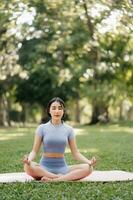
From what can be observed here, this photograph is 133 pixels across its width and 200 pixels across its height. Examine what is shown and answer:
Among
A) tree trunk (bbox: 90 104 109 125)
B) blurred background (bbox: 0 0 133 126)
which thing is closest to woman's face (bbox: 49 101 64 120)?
blurred background (bbox: 0 0 133 126)

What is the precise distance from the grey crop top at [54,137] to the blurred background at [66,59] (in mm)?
14232

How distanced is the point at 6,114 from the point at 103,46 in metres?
10.7

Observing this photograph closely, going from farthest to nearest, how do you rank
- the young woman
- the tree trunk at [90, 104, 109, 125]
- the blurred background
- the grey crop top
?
the tree trunk at [90, 104, 109, 125], the blurred background, the grey crop top, the young woman

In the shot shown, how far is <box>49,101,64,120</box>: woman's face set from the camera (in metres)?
7.26

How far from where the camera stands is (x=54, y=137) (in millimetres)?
7227

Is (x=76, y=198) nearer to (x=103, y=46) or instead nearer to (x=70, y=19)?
(x=70, y=19)

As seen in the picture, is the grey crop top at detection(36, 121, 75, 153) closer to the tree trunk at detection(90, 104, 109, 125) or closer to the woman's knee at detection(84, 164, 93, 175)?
the woman's knee at detection(84, 164, 93, 175)

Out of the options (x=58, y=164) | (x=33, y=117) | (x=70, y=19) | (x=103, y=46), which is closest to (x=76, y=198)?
(x=58, y=164)

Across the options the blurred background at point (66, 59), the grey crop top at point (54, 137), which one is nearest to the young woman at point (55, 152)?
the grey crop top at point (54, 137)

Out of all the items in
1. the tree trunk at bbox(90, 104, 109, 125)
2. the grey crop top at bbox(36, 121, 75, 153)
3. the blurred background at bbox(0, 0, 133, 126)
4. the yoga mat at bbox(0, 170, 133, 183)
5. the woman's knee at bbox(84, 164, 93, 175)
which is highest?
the grey crop top at bbox(36, 121, 75, 153)

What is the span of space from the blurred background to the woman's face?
14.1 m

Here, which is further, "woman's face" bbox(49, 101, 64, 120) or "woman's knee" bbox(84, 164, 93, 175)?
"woman's face" bbox(49, 101, 64, 120)

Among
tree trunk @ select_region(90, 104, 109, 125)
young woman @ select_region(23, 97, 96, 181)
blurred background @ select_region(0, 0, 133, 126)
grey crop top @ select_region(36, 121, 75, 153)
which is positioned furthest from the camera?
tree trunk @ select_region(90, 104, 109, 125)

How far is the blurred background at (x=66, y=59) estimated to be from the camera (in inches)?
928
